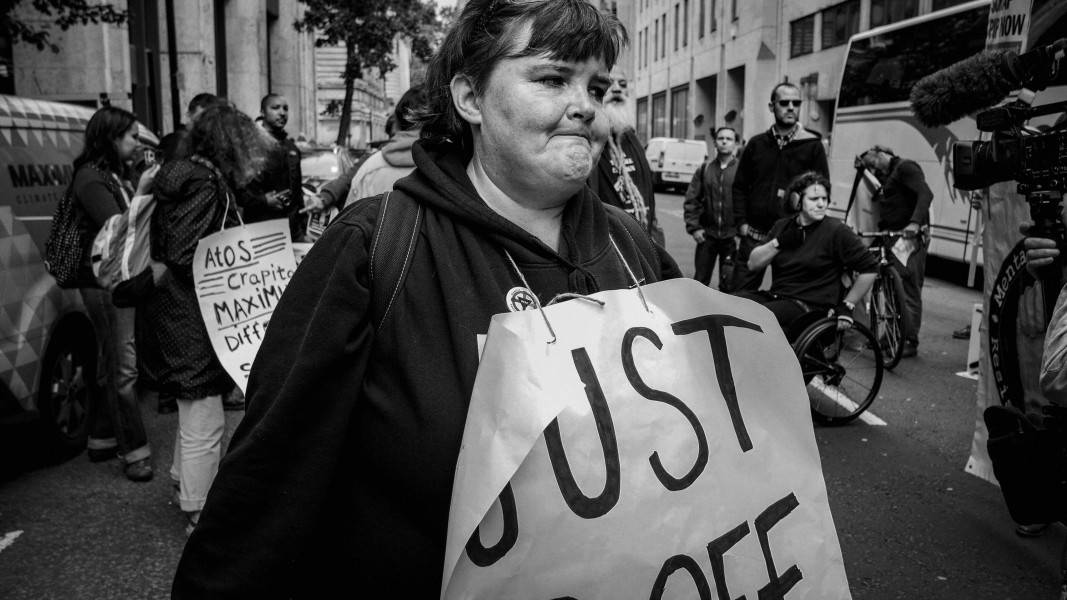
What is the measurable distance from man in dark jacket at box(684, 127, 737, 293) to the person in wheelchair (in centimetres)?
231

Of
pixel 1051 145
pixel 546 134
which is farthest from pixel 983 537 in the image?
pixel 546 134

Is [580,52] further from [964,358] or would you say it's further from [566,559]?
[964,358]

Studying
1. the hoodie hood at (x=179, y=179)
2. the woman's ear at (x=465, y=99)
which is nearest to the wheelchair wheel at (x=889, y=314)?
the hoodie hood at (x=179, y=179)

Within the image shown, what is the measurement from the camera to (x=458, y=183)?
1771 millimetres

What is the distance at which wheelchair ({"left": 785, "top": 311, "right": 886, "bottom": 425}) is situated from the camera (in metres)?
6.04

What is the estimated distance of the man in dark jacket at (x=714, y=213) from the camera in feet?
29.2

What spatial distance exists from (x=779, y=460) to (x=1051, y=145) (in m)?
2.14

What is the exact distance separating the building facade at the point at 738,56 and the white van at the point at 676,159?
4.97 feet

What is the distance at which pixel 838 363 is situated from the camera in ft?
20.1

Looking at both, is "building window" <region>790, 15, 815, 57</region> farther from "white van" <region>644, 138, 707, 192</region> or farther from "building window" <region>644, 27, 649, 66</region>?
"building window" <region>644, 27, 649, 66</region>

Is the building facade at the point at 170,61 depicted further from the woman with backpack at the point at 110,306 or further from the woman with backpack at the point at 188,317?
the woman with backpack at the point at 188,317

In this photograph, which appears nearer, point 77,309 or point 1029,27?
point 1029,27

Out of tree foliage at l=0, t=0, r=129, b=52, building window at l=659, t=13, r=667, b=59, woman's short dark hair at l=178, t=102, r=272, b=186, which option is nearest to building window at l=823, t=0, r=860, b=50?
building window at l=659, t=13, r=667, b=59

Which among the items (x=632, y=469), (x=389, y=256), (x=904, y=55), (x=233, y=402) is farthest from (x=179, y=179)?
(x=904, y=55)
